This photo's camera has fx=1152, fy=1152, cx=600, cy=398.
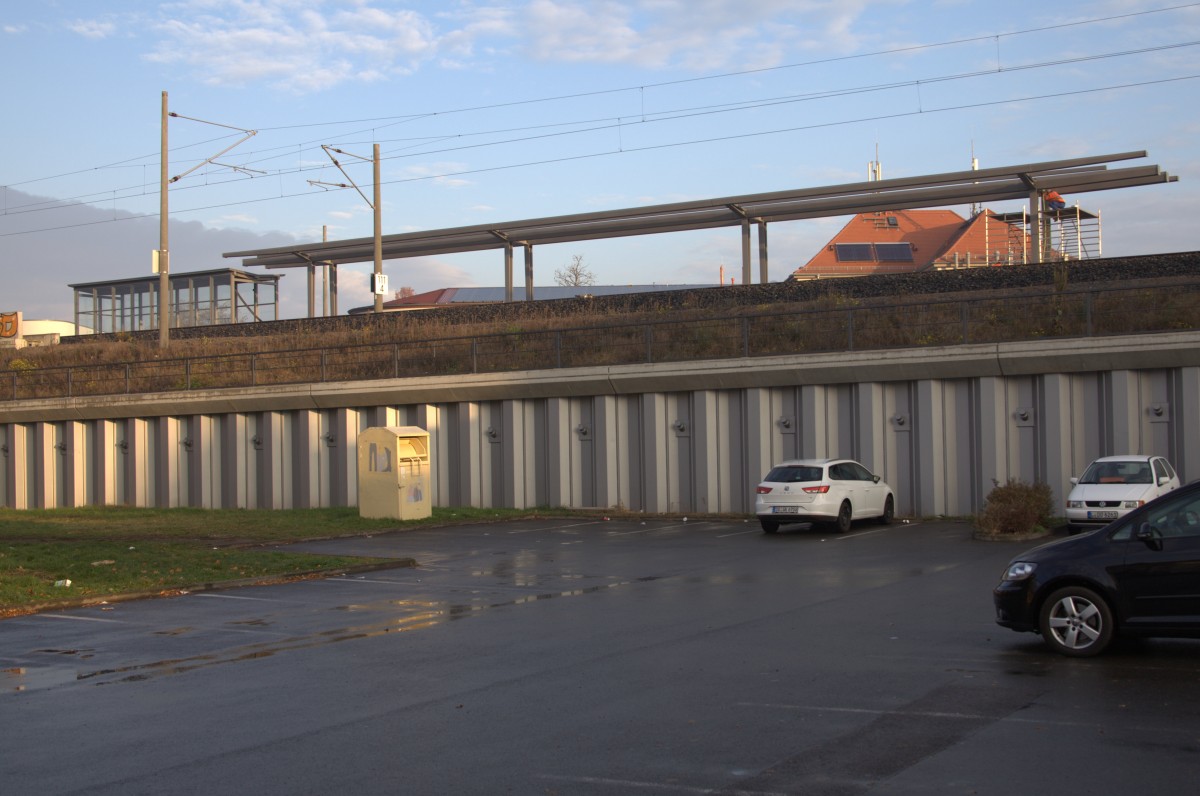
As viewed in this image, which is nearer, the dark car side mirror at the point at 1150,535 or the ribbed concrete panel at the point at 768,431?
the dark car side mirror at the point at 1150,535

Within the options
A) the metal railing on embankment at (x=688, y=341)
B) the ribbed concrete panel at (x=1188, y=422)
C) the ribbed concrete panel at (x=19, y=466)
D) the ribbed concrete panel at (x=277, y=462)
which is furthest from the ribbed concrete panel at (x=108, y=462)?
the ribbed concrete panel at (x=1188, y=422)

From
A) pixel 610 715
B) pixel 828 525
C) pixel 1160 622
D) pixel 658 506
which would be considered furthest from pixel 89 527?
pixel 1160 622

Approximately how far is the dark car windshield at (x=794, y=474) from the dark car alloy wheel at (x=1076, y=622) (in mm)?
12757

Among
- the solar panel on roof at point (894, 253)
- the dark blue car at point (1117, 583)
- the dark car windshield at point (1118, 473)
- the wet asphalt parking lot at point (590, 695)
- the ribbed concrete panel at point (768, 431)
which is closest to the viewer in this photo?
the wet asphalt parking lot at point (590, 695)

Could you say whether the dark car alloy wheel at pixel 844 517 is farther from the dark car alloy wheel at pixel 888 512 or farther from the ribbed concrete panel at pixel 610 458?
the ribbed concrete panel at pixel 610 458

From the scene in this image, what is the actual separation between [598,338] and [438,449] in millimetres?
5455

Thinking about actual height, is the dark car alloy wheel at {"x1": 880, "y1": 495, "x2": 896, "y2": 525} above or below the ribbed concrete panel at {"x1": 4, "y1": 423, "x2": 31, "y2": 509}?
below

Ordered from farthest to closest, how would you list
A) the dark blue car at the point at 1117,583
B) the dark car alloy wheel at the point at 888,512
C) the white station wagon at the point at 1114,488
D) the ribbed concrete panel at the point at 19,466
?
1. the ribbed concrete panel at the point at 19,466
2. the dark car alloy wheel at the point at 888,512
3. the white station wagon at the point at 1114,488
4. the dark blue car at the point at 1117,583

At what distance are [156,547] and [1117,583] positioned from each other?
16.4 meters

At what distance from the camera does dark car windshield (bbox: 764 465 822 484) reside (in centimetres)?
2259

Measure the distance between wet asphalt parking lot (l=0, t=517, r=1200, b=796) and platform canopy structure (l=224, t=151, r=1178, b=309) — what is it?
69.5ft

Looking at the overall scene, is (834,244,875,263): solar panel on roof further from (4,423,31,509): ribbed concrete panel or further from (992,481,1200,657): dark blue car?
(992,481,1200,657): dark blue car

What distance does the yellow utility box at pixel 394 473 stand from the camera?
1045 inches

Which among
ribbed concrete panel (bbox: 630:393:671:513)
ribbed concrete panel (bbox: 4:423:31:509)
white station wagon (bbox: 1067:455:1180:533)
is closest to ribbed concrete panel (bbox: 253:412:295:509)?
ribbed concrete panel (bbox: 4:423:31:509)
